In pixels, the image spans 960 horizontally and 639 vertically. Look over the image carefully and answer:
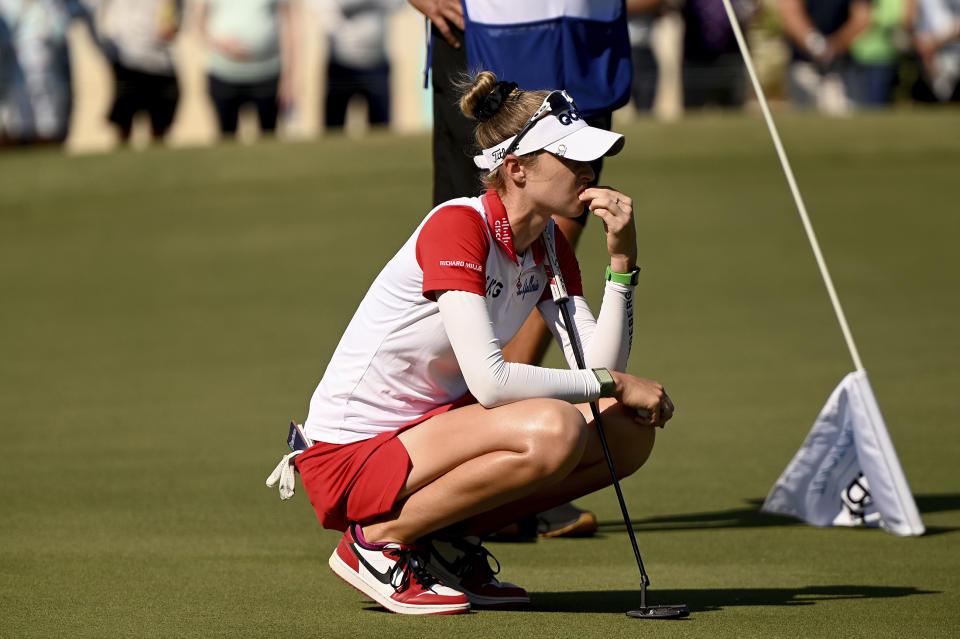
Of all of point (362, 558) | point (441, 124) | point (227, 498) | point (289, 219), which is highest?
point (441, 124)

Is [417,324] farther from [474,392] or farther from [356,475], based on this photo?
[356,475]

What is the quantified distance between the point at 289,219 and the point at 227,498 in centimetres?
747

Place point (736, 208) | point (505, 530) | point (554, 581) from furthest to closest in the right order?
1. point (736, 208)
2. point (505, 530)
3. point (554, 581)

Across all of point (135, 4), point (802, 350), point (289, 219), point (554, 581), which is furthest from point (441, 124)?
point (135, 4)

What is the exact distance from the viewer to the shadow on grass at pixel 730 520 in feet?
17.6

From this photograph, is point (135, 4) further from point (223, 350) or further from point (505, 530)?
point (505, 530)

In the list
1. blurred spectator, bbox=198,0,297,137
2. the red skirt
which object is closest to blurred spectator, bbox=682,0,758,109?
blurred spectator, bbox=198,0,297,137

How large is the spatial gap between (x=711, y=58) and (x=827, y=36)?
3.39ft

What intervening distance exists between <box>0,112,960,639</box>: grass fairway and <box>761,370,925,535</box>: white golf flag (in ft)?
0.26

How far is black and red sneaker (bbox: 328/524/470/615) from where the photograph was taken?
13.7 feet

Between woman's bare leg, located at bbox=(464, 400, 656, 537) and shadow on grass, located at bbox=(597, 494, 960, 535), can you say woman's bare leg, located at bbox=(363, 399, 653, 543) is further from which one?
shadow on grass, located at bbox=(597, 494, 960, 535)

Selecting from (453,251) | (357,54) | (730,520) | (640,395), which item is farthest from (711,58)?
(453,251)

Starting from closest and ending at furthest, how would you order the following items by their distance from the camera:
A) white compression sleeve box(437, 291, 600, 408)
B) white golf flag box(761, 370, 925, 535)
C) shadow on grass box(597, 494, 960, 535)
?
white compression sleeve box(437, 291, 600, 408), white golf flag box(761, 370, 925, 535), shadow on grass box(597, 494, 960, 535)

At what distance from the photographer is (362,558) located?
4.22 m
